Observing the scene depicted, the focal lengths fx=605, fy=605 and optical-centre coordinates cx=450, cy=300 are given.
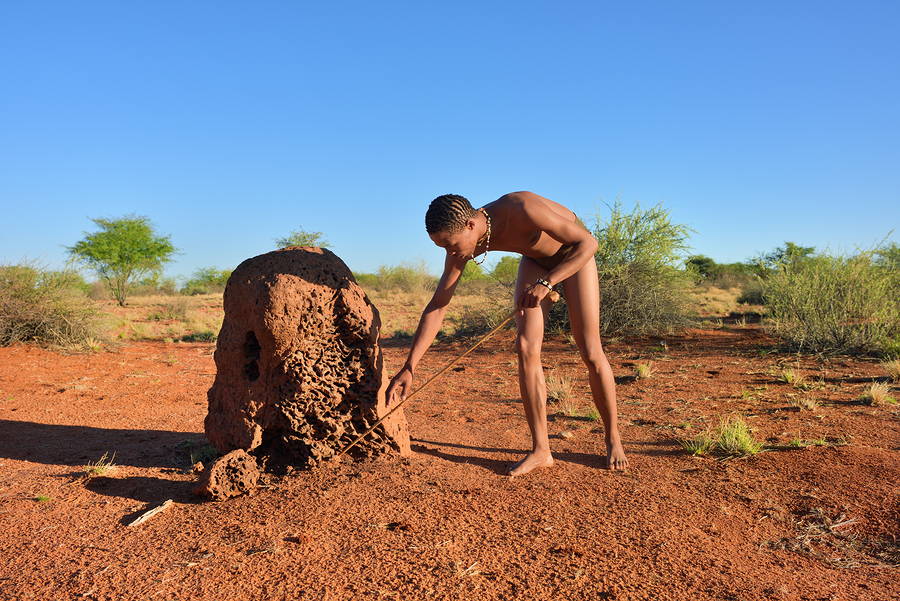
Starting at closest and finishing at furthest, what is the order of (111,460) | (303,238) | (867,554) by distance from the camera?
1. (867,554)
2. (111,460)
3. (303,238)

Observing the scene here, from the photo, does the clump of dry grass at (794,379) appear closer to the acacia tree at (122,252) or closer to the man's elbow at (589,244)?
the man's elbow at (589,244)

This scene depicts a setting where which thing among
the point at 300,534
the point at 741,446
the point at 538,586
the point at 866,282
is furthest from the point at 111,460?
the point at 866,282

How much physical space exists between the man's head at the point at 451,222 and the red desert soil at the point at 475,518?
1.37 m

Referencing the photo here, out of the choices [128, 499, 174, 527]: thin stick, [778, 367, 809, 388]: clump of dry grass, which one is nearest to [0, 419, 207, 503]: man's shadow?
[128, 499, 174, 527]: thin stick

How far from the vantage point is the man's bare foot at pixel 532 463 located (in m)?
3.68

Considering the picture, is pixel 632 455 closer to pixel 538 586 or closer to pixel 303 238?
pixel 538 586

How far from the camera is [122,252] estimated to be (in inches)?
1025

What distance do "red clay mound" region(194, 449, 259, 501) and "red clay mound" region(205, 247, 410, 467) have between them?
211 mm

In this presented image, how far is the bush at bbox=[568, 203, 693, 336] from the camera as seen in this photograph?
11.1m

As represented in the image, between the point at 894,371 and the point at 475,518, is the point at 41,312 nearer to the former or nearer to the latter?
the point at 475,518

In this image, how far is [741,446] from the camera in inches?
162

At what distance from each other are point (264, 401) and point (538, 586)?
2.12 m

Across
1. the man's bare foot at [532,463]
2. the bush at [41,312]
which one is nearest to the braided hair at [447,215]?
the man's bare foot at [532,463]

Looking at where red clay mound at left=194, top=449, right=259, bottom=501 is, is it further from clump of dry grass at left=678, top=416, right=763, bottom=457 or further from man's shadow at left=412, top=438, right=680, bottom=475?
clump of dry grass at left=678, top=416, right=763, bottom=457
